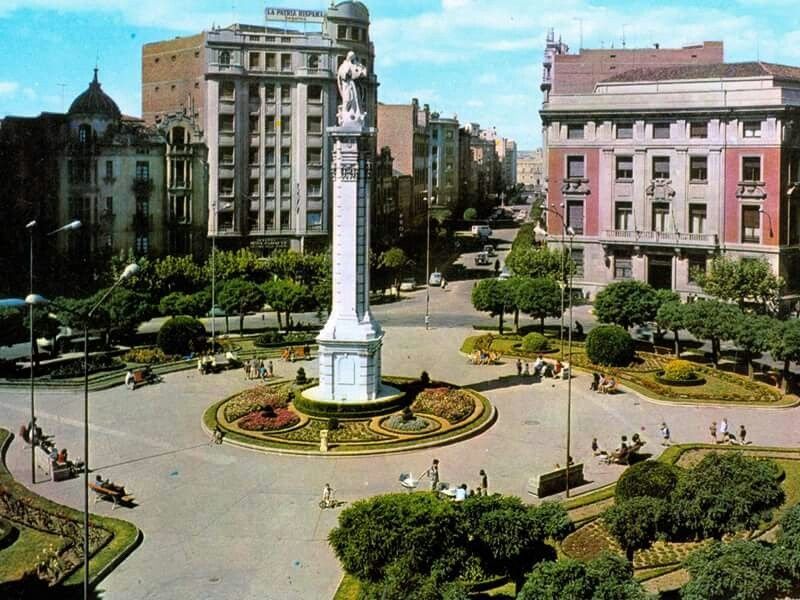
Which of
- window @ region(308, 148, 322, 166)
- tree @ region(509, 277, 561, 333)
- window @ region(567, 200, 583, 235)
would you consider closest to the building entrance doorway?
window @ region(567, 200, 583, 235)

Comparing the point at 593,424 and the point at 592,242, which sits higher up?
the point at 592,242

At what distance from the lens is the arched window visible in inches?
2926

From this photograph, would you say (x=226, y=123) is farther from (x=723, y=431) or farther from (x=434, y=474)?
(x=723, y=431)

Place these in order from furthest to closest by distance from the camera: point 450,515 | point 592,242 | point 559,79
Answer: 1. point 559,79
2. point 592,242
3. point 450,515

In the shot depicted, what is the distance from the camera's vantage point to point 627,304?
55.3 metres

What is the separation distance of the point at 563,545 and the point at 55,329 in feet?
122

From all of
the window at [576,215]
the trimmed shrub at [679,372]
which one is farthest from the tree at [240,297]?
the window at [576,215]

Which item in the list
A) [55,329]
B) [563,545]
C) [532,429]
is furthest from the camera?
[55,329]

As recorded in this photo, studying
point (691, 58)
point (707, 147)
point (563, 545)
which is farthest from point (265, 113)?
point (563, 545)

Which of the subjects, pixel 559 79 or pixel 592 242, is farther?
pixel 559 79

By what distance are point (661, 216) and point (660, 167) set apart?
155 inches

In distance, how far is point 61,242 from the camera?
7381 centimetres

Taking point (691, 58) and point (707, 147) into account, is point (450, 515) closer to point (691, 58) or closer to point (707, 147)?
point (707, 147)

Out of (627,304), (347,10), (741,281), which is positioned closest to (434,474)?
(627,304)
